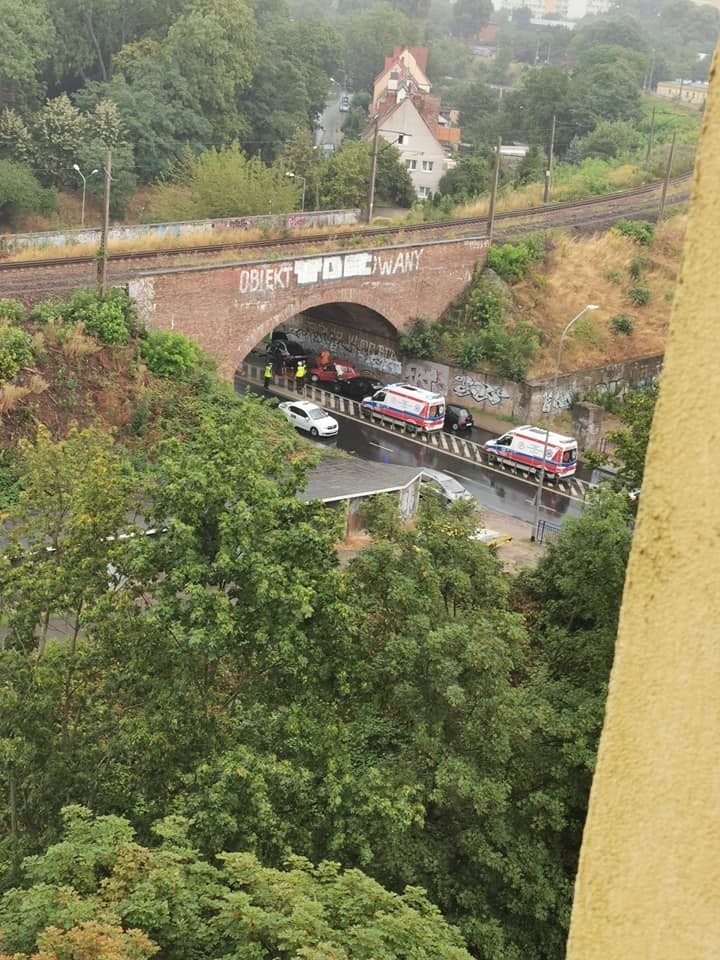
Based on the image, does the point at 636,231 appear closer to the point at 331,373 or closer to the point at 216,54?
the point at 331,373

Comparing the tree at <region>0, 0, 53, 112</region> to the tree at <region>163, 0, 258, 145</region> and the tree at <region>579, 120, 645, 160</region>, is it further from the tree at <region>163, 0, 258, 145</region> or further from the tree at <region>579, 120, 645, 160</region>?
the tree at <region>579, 120, 645, 160</region>

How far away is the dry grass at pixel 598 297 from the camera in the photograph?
41.9 meters

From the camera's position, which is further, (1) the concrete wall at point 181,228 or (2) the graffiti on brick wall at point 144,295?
(1) the concrete wall at point 181,228

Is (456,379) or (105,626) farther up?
(105,626)

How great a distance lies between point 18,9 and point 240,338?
36.3 meters

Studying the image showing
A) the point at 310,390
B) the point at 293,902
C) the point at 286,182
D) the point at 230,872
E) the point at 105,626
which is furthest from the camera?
the point at 286,182

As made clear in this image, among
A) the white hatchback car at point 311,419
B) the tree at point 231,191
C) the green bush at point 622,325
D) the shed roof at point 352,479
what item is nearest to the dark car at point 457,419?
the white hatchback car at point 311,419

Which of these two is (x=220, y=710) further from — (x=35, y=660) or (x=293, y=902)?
(x=293, y=902)

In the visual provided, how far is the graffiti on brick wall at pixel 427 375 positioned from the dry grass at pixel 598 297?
3.36m

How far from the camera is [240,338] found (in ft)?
115

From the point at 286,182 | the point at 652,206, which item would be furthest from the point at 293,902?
the point at 652,206

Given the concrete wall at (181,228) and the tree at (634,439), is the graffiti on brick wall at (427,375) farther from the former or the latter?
the tree at (634,439)

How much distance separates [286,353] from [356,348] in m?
2.88

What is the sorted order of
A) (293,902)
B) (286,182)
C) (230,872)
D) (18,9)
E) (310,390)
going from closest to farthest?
(293,902), (230,872), (310,390), (286,182), (18,9)
